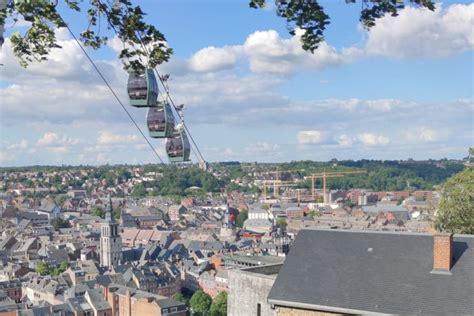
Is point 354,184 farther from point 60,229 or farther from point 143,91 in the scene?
point 143,91

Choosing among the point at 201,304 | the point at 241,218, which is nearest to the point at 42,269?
the point at 201,304

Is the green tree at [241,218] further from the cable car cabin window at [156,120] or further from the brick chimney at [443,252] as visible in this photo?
the cable car cabin window at [156,120]

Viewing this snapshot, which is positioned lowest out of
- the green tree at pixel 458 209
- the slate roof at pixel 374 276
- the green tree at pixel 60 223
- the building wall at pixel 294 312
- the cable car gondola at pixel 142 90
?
the green tree at pixel 60 223

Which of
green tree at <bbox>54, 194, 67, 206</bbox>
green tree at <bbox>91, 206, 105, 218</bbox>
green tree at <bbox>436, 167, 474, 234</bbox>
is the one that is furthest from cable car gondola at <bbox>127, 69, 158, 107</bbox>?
green tree at <bbox>54, 194, 67, 206</bbox>

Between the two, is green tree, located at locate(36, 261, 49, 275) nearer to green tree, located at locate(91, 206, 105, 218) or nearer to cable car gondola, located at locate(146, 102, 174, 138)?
green tree, located at locate(91, 206, 105, 218)

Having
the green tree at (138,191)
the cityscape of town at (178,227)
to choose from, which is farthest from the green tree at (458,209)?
the green tree at (138,191)
